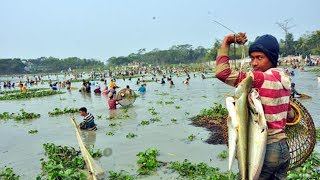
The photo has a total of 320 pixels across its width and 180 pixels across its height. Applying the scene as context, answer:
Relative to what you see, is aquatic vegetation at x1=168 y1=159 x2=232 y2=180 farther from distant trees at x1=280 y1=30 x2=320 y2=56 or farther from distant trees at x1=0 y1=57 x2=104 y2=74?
distant trees at x1=0 y1=57 x2=104 y2=74

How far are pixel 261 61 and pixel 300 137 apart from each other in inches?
50.8

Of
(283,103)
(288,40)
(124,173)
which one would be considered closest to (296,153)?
(283,103)

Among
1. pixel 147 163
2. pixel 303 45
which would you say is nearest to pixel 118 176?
pixel 147 163

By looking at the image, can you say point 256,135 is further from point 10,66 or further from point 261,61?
point 10,66

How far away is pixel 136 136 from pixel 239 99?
11.7 metres

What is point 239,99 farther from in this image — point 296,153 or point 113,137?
point 113,137

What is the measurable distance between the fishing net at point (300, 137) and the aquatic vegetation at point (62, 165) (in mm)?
4746

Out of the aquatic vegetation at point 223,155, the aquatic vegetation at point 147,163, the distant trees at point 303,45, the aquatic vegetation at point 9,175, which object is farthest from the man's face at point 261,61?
the distant trees at point 303,45

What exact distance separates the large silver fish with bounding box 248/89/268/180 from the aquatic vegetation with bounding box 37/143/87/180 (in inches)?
197

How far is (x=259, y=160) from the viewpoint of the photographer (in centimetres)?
318

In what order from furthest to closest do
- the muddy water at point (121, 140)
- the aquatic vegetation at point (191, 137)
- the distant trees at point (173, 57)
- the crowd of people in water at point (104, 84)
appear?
the distant trees at point (173, 57), the crowd of people in water at point (104, 84), the aquatic vegetation at point (191, 137), the muddy water at point (121, 140)

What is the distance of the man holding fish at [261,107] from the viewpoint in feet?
10.3

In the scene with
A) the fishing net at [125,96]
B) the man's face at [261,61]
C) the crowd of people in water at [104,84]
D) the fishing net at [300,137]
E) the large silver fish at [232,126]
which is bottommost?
the crowd of people in water at [104,84]

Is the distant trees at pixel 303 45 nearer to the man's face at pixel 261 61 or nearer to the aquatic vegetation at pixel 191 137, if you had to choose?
the aquatic vegetation at pixel 191 137
